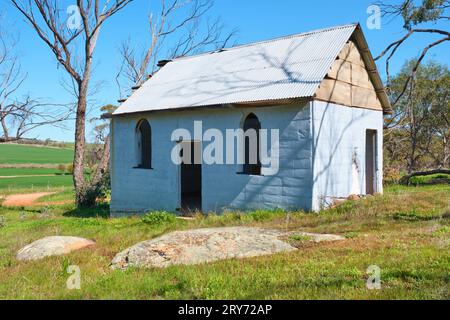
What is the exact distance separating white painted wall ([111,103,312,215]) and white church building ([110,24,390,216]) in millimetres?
32

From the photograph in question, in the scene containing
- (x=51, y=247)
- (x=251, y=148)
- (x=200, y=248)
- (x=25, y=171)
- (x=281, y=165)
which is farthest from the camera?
(x=25, y=171)

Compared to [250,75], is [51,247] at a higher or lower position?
lower

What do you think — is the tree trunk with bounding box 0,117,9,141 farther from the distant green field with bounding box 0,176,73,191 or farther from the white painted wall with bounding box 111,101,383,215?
the distant green field with bounding box 0,176,73,191

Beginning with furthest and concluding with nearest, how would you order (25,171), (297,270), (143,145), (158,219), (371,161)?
1. (25,171)
2. (143,145)
3. (371,161)
4. (158,219)
5. (297,270)

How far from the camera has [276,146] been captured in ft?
41.0

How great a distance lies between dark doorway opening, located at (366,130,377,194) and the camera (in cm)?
1555

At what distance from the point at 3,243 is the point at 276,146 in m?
8.08

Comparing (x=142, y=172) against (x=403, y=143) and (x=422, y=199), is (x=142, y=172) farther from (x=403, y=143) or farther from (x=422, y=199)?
(x=403, y=143)

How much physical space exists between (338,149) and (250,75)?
12.9 ft

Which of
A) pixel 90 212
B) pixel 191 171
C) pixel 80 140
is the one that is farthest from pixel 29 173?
pixel 191 171

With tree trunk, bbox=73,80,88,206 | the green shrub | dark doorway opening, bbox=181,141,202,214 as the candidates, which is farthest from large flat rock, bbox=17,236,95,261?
tree trunk, bbox=73,80,88,206

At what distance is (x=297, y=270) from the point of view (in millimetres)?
→ 6133

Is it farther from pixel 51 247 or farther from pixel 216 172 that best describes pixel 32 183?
pixel 51 247

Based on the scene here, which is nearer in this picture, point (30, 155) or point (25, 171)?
point (25, 171)
